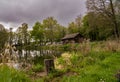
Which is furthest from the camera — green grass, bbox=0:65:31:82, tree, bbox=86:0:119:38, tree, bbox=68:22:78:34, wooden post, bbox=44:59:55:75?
tree, bbox=68:22:78:34

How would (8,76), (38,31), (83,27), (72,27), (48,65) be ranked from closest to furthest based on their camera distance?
(8,76)
(48,65)
(83,27)
(38,31)
(72,27)

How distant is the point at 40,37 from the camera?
68312mm

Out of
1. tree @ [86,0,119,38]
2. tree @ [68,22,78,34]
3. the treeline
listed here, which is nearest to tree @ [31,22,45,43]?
the treeline

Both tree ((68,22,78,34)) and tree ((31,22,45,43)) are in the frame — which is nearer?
tree ((31,22,45,43))

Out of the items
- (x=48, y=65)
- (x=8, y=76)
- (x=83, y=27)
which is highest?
(x=83, y=27)

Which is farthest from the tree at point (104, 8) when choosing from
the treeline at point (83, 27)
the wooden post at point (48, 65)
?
the wooden post at point (48, 65)

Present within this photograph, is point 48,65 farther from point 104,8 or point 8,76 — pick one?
point 104,8

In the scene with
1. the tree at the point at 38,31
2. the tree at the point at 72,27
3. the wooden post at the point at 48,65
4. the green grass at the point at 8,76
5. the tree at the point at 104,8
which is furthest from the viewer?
the tree at the point at 72,27

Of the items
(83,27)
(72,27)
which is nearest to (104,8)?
(83,27)

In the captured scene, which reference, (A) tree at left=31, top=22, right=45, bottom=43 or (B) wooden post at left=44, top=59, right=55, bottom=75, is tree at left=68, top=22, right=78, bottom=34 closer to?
(A) tree at left=31, top=22, right=45, bottom=43

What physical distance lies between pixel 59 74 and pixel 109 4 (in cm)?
2888

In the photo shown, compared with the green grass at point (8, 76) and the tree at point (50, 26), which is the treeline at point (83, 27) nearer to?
the tree at point (50, 26)

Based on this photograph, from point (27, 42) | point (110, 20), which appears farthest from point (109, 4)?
point (27, 42)

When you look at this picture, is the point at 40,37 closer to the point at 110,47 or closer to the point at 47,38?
the point at 47,38
